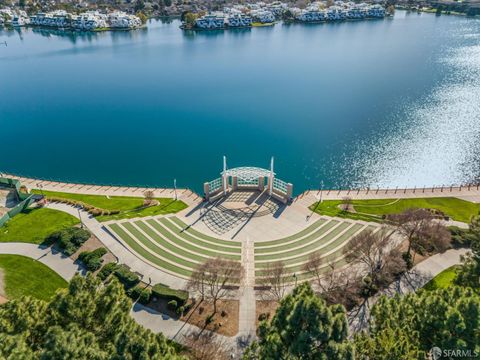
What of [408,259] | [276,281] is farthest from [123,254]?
[408,259]

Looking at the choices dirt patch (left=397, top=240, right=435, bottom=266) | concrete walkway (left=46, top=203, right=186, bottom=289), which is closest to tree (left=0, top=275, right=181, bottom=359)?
concrete walkway (left=46, top=203, right=186, bottom=289)

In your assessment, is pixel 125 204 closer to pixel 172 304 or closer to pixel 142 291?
pixel 142 291

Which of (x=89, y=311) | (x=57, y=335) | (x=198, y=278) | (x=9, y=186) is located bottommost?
(x=9, y=186)

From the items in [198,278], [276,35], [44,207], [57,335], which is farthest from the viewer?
[276,35]

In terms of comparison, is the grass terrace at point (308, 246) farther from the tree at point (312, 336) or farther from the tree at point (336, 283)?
the tree at point (312, 336)

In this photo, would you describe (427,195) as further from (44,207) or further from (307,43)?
(307,43)

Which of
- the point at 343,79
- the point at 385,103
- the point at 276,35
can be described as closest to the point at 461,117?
the point at 385,103

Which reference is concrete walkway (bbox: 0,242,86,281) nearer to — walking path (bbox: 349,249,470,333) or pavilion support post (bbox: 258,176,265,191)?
pavilion support post (bbox: 258,176,265,191)
